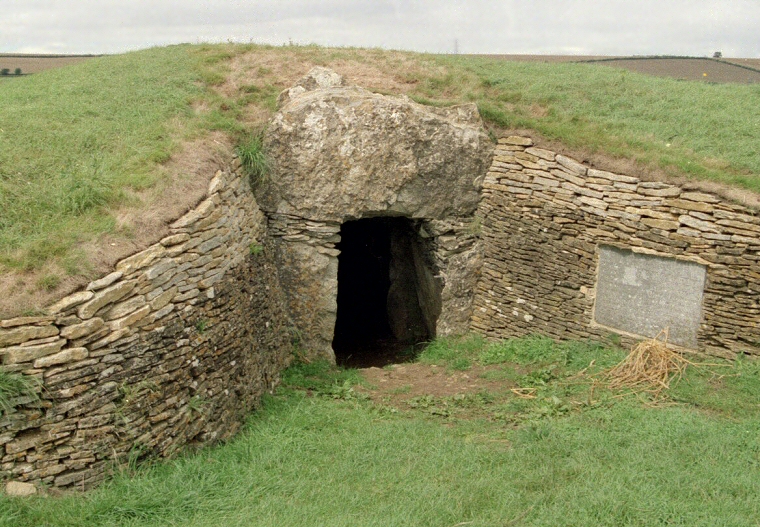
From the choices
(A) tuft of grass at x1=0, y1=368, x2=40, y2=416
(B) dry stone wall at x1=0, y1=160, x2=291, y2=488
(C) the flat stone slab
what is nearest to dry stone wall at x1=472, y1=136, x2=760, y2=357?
(C) the flat stone slab

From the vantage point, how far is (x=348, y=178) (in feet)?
30.0

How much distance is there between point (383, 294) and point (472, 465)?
7876mm

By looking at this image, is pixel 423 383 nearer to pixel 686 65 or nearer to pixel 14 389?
pixel 14 389

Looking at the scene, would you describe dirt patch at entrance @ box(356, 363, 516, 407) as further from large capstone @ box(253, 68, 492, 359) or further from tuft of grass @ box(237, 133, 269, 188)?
tuft of grass @ box(237, 133, 269, 188)

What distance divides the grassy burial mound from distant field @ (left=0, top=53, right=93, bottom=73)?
870 centimetres

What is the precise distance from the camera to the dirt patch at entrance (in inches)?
323

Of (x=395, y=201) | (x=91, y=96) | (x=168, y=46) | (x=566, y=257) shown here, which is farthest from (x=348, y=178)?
(x=168, y=46)

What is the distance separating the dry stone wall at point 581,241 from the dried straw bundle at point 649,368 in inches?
20.1

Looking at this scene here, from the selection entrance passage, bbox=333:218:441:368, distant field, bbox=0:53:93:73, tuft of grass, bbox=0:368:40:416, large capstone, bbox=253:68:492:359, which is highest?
distant field, bbox=0:53:93:73

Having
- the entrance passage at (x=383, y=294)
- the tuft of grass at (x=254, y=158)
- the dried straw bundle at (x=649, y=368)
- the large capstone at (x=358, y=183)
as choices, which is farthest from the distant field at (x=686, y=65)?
the dried straw bundle at (x=649, y=368)

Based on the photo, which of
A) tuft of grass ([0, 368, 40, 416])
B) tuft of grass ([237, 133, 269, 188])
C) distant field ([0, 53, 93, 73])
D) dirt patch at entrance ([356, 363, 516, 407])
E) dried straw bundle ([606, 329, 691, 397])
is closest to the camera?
tuft of grass ([0, 368, 40, 416])

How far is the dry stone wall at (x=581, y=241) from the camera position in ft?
25.4

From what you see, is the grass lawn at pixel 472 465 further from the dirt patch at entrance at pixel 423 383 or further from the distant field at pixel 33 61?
the distant field at pixel 33 61

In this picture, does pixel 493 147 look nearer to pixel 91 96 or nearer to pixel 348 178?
pixel 348 178
